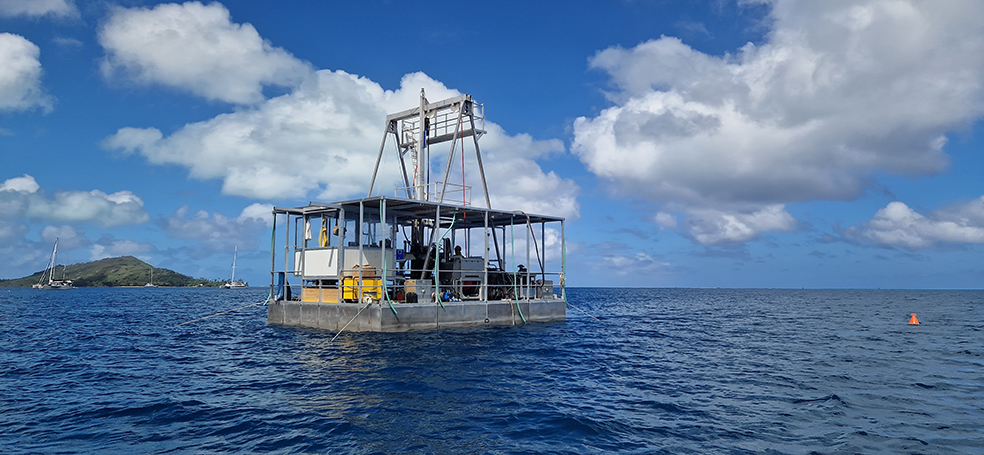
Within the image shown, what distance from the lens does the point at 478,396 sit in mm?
13453

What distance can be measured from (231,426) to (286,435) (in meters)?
1.39

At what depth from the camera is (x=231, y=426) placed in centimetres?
1055

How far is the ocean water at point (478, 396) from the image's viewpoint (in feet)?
32.4

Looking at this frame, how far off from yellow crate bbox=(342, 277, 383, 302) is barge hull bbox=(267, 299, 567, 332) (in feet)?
2.55

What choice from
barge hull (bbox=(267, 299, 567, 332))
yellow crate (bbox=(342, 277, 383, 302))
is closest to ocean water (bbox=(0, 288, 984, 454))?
barge hull (bbox=(267, 299, 567, 332))

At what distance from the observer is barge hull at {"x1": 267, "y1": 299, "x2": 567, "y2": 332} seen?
24250mm

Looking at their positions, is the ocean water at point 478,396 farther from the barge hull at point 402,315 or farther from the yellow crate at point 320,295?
the yellow crate at point 320,295

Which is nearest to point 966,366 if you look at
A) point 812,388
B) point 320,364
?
point 812,388

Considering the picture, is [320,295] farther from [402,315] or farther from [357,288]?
[402,315]

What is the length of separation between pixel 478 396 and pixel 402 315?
38.0 feet

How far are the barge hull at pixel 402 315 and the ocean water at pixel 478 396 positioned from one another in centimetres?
88

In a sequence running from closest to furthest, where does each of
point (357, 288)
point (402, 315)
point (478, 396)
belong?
point (478, 396), point (402, 315), point (357, 288)

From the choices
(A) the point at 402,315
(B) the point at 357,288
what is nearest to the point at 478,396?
(A) the point at 402,315

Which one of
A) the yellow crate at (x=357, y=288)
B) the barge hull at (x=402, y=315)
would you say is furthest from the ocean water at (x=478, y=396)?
the yellow crate at (x=357, y=288)
